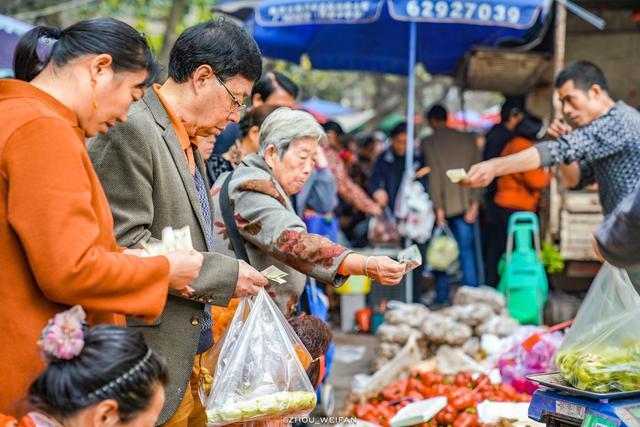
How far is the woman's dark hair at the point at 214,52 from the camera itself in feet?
8.89

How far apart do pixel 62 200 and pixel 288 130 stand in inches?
62.3

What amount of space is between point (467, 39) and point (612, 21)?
64.2 inches

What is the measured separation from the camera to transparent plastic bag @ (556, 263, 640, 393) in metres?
3.15

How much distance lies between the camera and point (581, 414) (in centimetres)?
314

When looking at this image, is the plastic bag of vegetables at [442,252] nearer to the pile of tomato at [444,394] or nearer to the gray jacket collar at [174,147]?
the pile of tomato at [444,394]

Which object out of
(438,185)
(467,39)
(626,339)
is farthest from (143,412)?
(467,39)

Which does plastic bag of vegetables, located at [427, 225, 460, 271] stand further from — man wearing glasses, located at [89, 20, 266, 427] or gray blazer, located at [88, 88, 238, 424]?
gray blazer, located at [88, 88, 238, 424]

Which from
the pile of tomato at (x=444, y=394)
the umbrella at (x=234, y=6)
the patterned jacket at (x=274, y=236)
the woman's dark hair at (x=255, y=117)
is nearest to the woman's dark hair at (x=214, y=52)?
the patterned jacket at (x=274, y=236)

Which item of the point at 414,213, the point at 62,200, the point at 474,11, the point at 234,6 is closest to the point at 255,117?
the point at 62,200

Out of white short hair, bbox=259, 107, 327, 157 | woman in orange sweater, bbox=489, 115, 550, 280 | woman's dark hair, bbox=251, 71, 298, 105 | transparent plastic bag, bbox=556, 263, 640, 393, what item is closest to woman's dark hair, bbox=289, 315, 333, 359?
white short hair, bbox=259, 107, 327, 157

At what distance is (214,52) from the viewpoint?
8.89 ft

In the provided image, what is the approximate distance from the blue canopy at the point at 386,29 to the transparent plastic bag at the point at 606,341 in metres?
4.00

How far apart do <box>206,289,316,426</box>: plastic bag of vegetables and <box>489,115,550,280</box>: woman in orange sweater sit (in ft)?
Result: 18.8

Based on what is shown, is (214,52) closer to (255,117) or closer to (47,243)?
(47,243)
